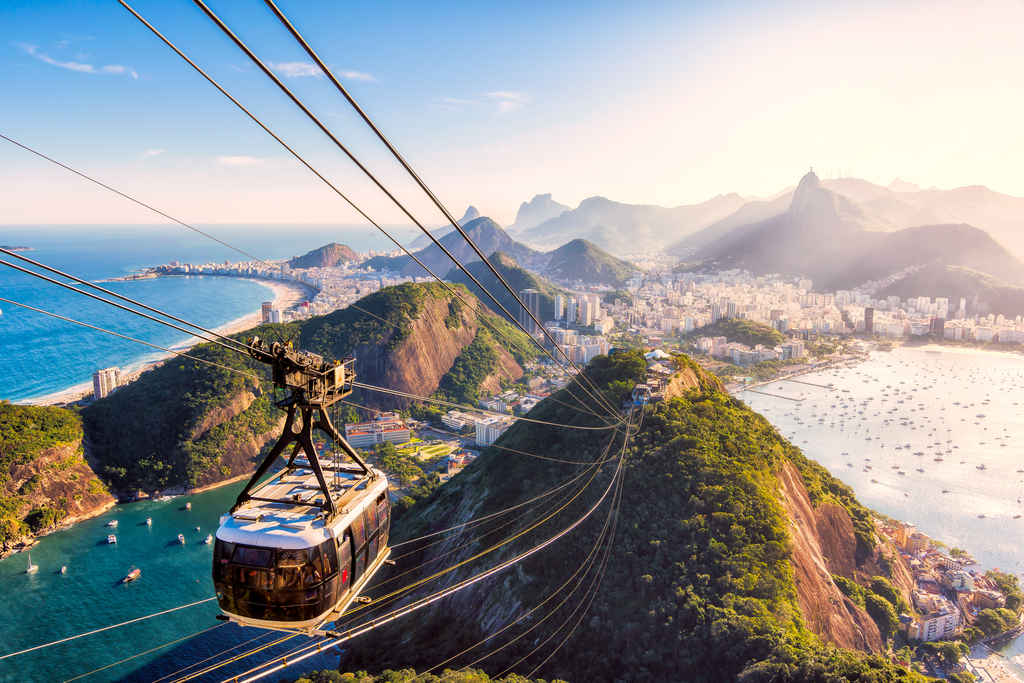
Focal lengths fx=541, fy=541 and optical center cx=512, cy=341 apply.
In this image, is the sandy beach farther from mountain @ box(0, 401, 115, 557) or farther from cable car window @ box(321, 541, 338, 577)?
cable car window @ box(321, 541, 338, 577)

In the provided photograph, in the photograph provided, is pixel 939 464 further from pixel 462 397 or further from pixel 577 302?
pixel 577 302

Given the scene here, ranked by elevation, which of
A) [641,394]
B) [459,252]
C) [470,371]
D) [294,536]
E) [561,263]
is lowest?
[470,371]

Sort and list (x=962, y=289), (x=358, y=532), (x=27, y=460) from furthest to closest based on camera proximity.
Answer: (x=962, y=289)
(x=27, y=460)
(x=358, y=532)

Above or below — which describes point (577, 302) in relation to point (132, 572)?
above

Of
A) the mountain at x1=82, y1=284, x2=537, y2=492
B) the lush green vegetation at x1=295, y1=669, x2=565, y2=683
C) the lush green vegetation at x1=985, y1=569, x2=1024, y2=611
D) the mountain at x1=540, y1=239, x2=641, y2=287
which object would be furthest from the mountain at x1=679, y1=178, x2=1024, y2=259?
the lush green vegetation at x1=295, y1=669, x2=565, y2=683

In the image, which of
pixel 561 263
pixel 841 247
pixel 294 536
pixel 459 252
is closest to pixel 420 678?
pixel 294 536

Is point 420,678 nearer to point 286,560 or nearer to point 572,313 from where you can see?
point 286,560

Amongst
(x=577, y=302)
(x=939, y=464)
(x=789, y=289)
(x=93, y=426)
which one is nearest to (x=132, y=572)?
(x=93, y=426)
